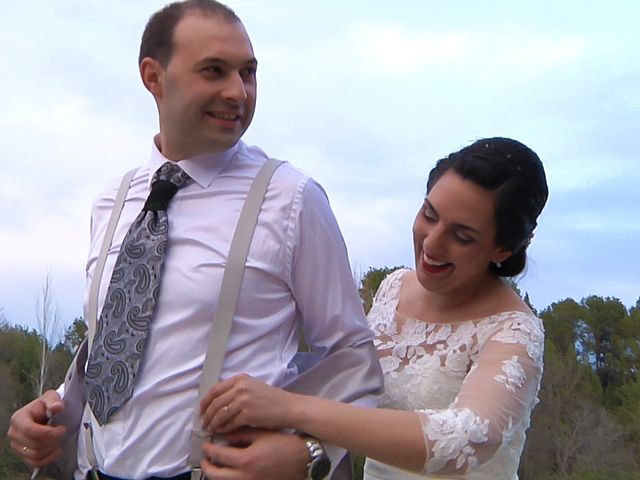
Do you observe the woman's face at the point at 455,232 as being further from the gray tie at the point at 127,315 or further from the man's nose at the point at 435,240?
the gray tie at the point at 127,315

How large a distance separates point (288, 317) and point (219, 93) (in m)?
0.64

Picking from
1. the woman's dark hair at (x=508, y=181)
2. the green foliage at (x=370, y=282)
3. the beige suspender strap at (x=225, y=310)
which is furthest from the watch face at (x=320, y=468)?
the green foliage at (x=370, y=282)

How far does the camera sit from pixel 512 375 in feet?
9.80

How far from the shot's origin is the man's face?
2.77 m

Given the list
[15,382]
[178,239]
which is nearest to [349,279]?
[178,239]

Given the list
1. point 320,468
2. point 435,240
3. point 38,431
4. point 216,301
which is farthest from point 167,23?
point 320,468

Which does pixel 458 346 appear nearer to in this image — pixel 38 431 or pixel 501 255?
pixel 501 255

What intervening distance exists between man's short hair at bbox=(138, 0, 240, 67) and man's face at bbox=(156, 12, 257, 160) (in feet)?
0.08

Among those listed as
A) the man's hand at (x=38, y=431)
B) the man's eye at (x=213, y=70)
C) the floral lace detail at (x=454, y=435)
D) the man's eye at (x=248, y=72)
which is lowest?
the man's hand at (x=38, y=431)

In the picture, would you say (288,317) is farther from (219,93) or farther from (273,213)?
(219,93)

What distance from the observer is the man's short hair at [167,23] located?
2.87 metres

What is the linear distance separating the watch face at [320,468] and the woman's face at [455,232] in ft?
3.03

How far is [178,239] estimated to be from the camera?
9.07 ft

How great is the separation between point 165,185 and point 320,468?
909 mm
